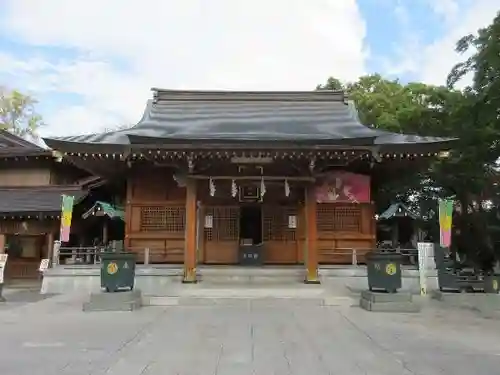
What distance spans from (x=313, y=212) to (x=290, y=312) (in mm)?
4645

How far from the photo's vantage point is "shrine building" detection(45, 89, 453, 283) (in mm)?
13000

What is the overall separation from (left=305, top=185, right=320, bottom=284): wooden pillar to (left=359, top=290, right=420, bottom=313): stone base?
3.33 metres

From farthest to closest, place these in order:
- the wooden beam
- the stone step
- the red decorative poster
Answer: the red decorative poster → the wooden beam → the stone step

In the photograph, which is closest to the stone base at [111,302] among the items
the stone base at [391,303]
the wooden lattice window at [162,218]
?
the stone base at [391,303]

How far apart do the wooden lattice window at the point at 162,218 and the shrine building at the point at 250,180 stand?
0.11 feet

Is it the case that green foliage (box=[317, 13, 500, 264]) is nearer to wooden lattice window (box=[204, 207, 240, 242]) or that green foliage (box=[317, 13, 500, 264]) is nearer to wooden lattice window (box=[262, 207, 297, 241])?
wooden lattice window (box=[262, 207, 297, 241])

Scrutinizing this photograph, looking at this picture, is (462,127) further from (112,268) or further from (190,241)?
(112,268)

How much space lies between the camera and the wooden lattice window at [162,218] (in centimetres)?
1547

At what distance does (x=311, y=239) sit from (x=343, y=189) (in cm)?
261

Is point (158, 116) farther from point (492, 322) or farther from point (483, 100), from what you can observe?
point (492, 322)

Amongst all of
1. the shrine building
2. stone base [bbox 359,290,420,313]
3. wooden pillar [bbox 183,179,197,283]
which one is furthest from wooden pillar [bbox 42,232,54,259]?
stone base [bbox 359,290,420,313]

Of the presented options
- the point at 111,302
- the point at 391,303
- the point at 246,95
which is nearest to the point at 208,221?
the point at 111,302

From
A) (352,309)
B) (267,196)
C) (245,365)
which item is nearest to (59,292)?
(267,196)

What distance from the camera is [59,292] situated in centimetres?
1389
